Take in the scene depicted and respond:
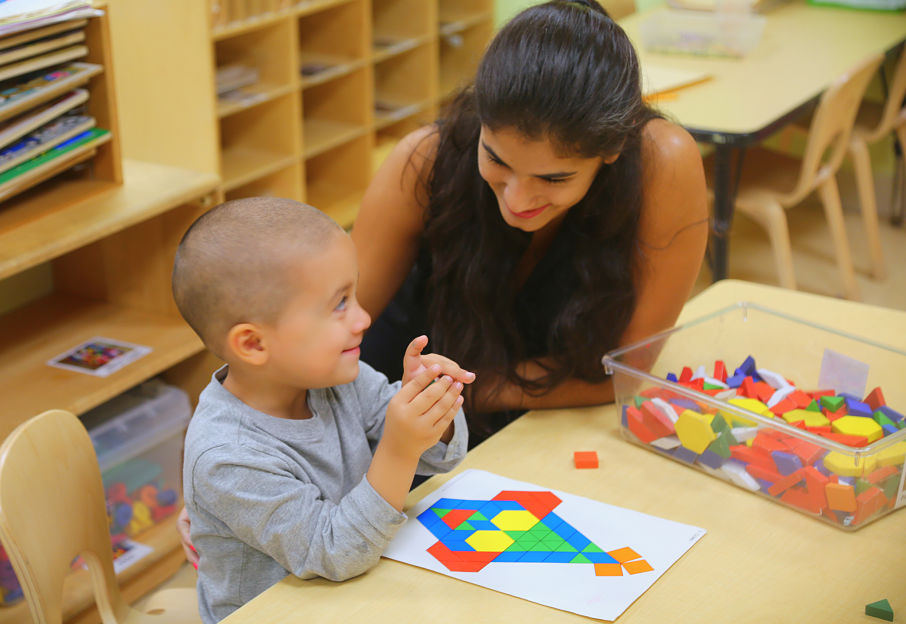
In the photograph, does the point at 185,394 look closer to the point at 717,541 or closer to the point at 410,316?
the point at 410,316

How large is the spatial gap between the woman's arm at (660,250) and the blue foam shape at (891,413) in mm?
334

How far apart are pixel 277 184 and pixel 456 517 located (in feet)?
7.97

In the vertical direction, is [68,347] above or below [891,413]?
below

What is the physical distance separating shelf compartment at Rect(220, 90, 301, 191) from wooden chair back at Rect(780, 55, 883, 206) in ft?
5.39

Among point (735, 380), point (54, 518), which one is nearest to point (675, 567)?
point (735, 380)

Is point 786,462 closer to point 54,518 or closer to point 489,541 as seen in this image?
point 489,541

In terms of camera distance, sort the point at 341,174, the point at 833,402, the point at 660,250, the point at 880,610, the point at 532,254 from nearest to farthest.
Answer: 1. the point at 880,610
2. the point at 833,402
3. the point at 660,250
4. the point at 532,254
5. the point at 341,174

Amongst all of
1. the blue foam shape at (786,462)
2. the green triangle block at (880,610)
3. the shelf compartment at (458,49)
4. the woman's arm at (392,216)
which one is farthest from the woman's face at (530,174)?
the shelf compartment at (458,49)

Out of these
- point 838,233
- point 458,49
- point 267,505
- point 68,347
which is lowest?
point 838,233

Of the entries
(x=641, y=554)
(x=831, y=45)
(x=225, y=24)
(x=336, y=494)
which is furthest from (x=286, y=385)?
(x=831, y=45)

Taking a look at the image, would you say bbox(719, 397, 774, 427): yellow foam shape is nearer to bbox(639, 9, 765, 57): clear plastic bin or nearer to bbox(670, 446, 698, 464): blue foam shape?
bbox(670, 446, 698, 464): blue foam shape

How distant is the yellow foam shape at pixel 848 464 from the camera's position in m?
1.10

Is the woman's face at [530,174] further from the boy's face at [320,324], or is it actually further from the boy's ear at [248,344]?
the boy's ear at [248,344]

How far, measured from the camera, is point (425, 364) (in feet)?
3.56
